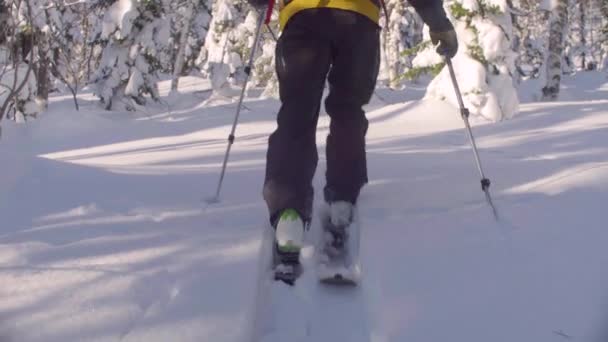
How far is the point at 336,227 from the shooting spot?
319cm

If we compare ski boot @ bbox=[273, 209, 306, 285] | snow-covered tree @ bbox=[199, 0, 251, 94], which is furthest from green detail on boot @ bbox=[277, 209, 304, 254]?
snow-covered tree @ bbox=[199, 0, 251, 94]

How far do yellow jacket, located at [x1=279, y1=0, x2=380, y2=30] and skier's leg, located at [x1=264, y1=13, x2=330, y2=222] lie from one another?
0.05m

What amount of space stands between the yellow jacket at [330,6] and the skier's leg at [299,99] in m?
0.05

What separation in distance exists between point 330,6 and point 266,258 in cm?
138

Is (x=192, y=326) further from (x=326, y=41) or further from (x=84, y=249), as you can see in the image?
(x=326, y=41)

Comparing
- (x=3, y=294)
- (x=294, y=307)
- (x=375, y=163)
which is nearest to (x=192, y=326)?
(x=294, y=307)

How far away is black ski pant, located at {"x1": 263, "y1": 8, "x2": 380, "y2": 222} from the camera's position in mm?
3115

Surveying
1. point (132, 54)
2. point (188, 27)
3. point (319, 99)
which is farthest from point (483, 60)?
point (188, 27)

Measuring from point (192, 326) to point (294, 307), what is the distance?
568 millimetres

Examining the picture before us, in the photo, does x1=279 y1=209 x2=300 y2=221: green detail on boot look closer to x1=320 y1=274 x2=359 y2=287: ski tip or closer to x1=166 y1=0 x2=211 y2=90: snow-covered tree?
x1=320 y1=274 x2=359 y2=287: ski tip

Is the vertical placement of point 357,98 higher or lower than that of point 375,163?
higher

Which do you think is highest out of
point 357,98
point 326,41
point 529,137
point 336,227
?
point 326,41

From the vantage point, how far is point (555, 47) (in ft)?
58.5

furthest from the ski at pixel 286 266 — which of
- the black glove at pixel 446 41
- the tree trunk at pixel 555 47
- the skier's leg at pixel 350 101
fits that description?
the tree trunk at pixel 555 47
